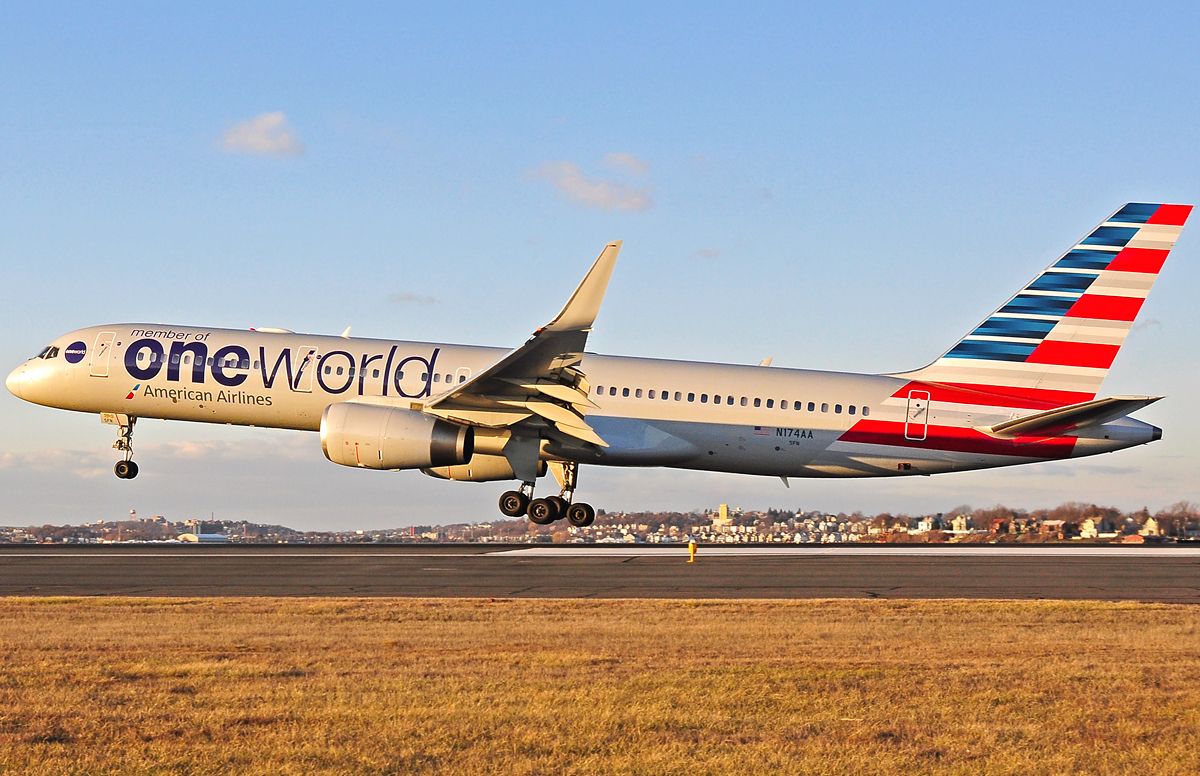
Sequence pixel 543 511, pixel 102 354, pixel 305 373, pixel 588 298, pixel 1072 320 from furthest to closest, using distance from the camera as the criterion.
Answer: pixel 102 354 < pixel 543 511 < pixel 305 373 < pixel 1072 320 < pixel 588 298

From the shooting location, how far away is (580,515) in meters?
41.6

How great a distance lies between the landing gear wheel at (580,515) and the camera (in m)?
41.5

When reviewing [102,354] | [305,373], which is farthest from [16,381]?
[305,373]

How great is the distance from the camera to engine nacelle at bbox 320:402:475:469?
36.5 metres

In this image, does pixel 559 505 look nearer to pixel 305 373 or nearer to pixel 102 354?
pixel 305 373

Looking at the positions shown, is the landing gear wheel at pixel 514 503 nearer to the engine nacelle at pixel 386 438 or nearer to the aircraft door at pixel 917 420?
the engine nacelle at pixel 386 438

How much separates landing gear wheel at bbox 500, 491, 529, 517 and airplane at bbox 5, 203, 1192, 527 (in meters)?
0.04

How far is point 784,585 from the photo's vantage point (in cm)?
3266

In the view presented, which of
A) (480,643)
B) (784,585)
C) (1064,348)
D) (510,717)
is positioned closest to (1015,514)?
(1064,348)

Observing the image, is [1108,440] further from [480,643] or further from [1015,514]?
[1015,514]

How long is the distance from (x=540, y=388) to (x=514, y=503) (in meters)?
5.06

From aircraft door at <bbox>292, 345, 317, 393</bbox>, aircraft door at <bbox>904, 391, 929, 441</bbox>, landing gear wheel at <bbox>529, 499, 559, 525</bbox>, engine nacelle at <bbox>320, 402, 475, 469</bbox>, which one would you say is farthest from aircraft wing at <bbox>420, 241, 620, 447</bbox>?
aircraft door at <bbox>904, 391, 929, 441</bbox>

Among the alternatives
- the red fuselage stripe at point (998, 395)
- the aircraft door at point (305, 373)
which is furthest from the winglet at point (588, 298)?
the red fuselage stripe at point (998, 395)

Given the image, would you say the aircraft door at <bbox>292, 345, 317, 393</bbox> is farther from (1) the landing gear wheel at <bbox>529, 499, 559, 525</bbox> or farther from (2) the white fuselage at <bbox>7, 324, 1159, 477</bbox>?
(1) the landing gear wheel at <bbox>529, 499, 559, 525</bbox>
